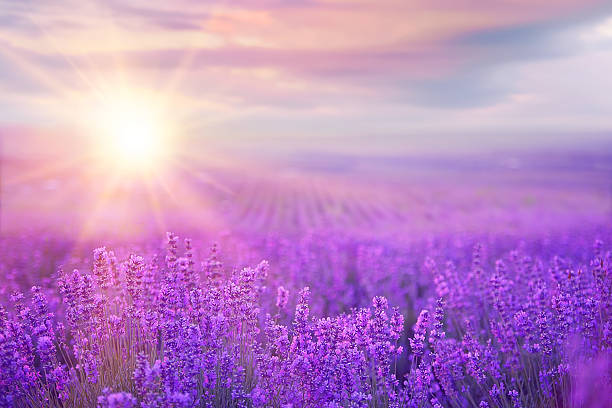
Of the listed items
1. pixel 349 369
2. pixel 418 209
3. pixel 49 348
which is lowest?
pixel 418 209

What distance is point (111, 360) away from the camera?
3.54m

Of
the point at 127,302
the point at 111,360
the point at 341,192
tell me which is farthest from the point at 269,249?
the point at 341,192

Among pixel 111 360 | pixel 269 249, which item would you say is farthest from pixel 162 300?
pixel 269 249

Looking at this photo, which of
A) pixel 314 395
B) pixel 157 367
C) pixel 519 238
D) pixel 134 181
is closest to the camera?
pixel 157 367

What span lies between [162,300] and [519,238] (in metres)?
7.80

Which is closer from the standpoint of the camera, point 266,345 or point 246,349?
point 266,345

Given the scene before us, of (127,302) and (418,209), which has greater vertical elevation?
(127,302)

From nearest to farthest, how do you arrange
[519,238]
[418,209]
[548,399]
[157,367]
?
[157,367]
[548,399]
[519,238]
[418,209]

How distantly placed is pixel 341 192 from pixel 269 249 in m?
27.7

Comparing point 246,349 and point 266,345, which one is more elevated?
point 266,345

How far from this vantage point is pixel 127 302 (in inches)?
161

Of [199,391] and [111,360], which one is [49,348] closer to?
[111,360]

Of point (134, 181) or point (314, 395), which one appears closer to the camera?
point (314, 395)

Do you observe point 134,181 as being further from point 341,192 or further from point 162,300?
point 162,300
